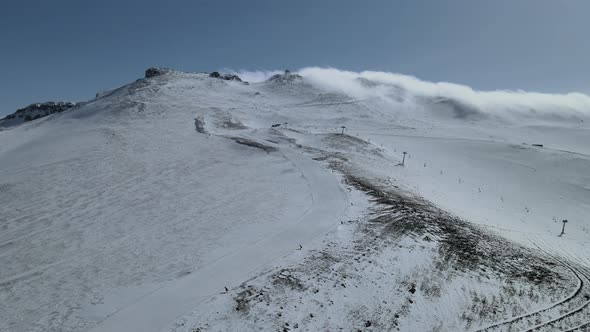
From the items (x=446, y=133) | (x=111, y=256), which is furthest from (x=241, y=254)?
(x=446, y=133)

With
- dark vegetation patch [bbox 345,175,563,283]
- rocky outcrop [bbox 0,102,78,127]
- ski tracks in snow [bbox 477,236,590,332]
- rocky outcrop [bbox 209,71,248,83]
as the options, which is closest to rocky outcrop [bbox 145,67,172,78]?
rocky outcrop [bbox 209,71,248,83]

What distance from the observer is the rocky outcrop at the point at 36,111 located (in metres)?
112

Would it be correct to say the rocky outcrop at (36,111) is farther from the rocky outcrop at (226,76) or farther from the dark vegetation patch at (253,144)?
the dark vegetation patch at (253,144)

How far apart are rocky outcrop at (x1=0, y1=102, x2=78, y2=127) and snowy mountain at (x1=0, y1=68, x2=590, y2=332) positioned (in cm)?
7894

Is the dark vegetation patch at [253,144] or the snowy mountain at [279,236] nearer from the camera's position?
the snowy mountain at [279,236]

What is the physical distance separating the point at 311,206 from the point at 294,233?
382 centimetres

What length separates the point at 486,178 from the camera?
3984 cm

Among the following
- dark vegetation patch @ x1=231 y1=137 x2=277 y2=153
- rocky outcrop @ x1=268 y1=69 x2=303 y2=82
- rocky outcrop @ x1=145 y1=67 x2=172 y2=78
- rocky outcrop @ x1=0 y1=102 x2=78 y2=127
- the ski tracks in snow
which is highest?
rocky outcrop @ x1=145 y1=67 x2=172 y2=78

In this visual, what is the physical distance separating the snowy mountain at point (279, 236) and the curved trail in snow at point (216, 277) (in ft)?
0.22

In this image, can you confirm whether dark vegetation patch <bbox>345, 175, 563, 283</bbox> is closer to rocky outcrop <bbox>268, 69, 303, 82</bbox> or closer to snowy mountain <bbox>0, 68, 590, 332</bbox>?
snowy mountain <bbox>0, 68, 590, 332</bbox>

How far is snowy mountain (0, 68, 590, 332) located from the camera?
11953 mm

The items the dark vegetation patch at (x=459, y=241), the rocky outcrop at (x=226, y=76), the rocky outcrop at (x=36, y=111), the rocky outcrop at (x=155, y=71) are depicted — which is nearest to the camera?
the dark vegetation patch at (x=459, y=241)

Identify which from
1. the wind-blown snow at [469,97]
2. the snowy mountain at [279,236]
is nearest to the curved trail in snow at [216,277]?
the snowy mountain at [279,236]

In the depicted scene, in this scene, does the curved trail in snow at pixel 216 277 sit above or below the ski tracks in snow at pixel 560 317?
above
